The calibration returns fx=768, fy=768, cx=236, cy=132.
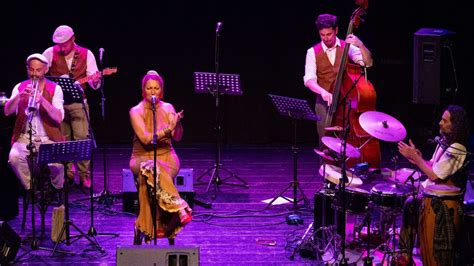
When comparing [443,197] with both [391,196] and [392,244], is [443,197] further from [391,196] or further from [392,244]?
[392,244]

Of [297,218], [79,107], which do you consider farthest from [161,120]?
[79,107]

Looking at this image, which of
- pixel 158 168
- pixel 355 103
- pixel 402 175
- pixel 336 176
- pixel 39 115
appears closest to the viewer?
pixel 402 175

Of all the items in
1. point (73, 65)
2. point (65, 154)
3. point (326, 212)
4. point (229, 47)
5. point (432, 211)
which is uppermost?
point (229, 47)

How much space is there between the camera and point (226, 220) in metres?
8.06

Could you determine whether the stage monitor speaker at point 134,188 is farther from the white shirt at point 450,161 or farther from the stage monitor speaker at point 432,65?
the white shirt at point 450,161

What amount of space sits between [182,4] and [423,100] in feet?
18.9

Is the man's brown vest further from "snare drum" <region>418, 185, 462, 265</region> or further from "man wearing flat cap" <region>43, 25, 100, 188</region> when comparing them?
"man wearing flat cap" <region>43, 25, 100, 188</region>

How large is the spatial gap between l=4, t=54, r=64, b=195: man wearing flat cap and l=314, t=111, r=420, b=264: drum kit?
9.89 feet

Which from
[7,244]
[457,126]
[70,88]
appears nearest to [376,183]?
[457,126]

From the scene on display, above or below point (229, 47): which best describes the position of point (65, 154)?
below

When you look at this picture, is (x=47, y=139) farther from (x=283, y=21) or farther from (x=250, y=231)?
(x=283, y=21)

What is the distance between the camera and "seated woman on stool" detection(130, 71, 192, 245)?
21.3 ft

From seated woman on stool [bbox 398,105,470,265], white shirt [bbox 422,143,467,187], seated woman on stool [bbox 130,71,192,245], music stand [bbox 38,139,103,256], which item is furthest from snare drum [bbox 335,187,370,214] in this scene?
music stand [bbox 38,139,103,256]

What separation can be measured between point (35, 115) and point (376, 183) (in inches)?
144
